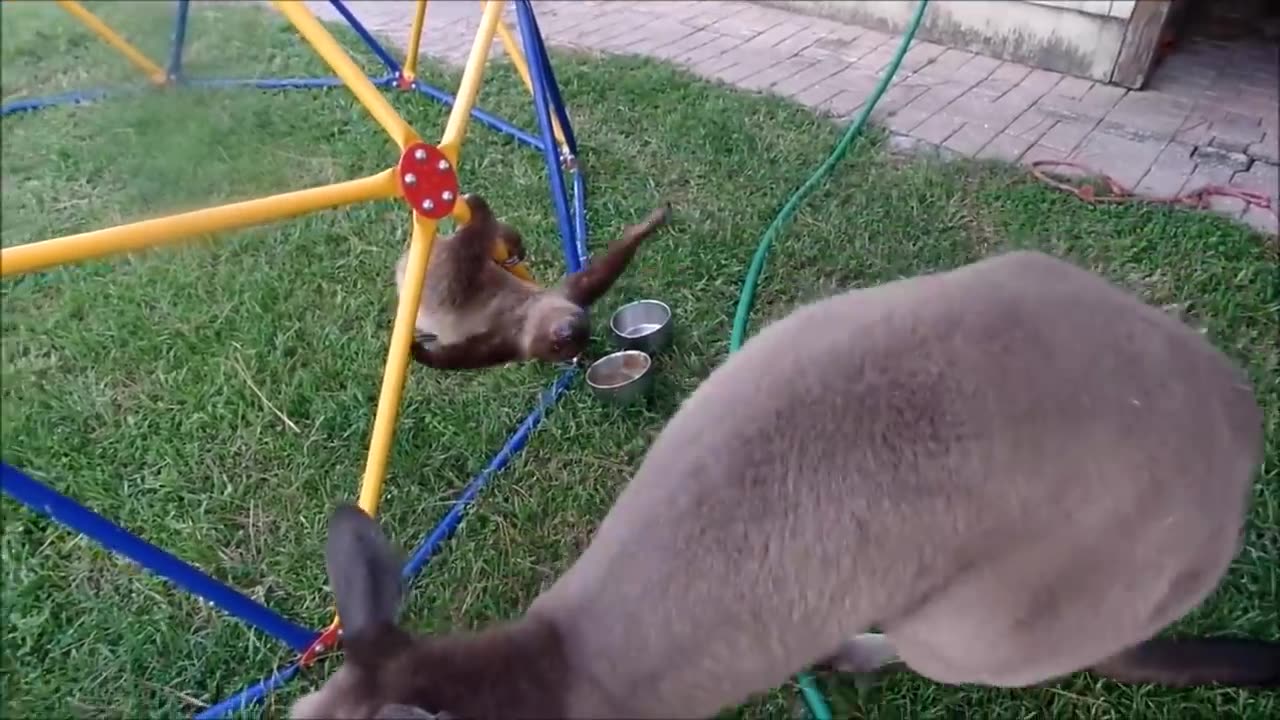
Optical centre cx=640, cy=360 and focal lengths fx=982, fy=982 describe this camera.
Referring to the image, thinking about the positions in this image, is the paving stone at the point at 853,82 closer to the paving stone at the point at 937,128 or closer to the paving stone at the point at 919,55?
the paving stone at the point at 919,55

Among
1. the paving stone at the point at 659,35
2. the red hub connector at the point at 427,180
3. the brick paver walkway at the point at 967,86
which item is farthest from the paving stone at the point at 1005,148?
the red hub connector at the point at 427,180

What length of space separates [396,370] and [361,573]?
926mm

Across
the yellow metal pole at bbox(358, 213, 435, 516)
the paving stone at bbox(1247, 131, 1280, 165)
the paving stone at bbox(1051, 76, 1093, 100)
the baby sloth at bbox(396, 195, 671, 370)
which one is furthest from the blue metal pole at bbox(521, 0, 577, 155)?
the paving stone at bbox(1247, 131, 1280, 165)

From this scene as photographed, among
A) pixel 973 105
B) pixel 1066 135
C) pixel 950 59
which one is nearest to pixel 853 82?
pixel 973 105

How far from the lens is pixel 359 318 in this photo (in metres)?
3.82

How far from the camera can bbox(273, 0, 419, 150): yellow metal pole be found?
226 cm

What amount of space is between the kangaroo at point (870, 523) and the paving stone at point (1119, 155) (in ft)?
10.5

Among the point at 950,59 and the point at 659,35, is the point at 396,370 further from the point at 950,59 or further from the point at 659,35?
the point at 950,59

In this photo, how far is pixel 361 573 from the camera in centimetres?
173

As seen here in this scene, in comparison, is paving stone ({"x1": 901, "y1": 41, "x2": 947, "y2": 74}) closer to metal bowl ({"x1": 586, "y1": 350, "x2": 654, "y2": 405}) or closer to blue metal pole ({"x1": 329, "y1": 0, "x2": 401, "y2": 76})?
blue metal pole ({"x1": 329, "y1": 0, "x2": 401, "y2": 76})

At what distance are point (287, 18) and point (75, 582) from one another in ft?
5.77

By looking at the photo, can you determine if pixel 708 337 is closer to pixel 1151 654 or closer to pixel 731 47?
pixel 1151 654

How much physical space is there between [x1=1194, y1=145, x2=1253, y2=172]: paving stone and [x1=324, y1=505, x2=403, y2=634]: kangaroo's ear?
4.64 meters

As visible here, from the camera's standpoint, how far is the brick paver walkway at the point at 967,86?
4.91m
